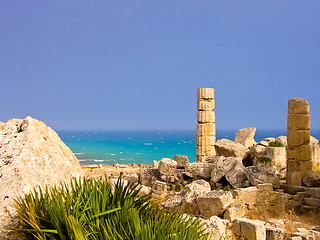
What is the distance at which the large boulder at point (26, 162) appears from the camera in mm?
2643

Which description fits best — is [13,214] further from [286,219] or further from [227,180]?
[227,180]

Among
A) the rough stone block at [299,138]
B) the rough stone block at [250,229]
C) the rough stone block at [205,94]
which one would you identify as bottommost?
the rough stone block at [250,229]

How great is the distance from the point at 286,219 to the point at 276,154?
565 centimetres

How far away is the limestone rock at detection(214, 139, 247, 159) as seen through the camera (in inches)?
686

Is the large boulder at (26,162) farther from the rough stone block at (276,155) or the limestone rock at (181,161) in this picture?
the rough stone block at (276,155)

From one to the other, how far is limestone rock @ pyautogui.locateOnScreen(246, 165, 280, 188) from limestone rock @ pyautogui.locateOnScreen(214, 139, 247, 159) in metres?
3.33

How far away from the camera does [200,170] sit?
618 inches

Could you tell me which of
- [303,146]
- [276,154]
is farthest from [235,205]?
[276,154]

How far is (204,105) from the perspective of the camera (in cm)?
1911

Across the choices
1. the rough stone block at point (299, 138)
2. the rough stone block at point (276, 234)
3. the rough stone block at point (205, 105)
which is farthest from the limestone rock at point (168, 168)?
the rough stone block at point (276, 234)

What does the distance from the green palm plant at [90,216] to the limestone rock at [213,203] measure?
7.53 meters

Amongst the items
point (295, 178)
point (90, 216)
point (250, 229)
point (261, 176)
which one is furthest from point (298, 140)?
point (90, 216)

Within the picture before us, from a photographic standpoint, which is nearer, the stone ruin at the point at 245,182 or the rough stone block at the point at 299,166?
the stone ruin at the point at 245,182

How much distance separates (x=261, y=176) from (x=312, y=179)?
1.87 m
